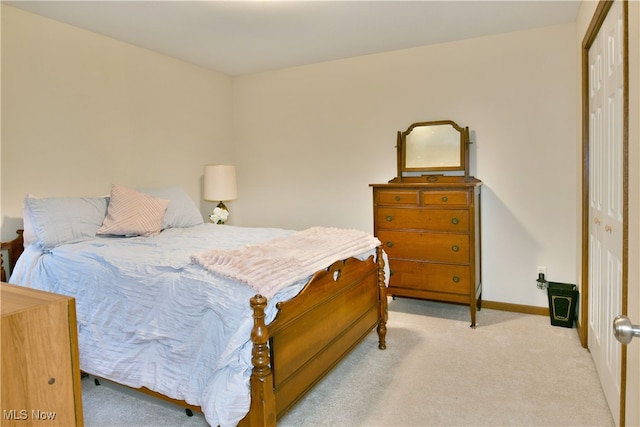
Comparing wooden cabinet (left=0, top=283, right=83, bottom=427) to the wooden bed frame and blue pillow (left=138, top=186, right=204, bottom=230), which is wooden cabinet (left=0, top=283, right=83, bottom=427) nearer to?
the wooden bed frame

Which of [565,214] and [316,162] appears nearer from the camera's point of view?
[565,214]

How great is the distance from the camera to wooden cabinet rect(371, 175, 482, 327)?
3.38 m

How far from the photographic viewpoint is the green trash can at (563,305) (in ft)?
11.0

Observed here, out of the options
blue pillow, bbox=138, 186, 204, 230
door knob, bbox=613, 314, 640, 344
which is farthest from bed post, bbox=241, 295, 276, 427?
blue pillow, bbox=138, 186, 204, 230

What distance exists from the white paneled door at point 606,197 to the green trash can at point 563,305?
1.69 ft

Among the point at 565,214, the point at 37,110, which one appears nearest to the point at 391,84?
the point at 565,214

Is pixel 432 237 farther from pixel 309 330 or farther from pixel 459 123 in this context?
pixel 309 330

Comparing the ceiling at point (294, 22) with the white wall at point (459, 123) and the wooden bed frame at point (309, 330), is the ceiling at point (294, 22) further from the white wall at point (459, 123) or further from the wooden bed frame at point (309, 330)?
the wooden bed frame at point (309, 330)

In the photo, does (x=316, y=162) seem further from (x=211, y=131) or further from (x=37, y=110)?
(x=37, y=110)

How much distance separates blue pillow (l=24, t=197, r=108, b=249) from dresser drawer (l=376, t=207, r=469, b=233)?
2168 millimetres

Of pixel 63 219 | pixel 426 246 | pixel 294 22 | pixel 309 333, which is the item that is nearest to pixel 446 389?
pixel 309 333

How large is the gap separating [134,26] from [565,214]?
3731 mm

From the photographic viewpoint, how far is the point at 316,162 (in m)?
4.60

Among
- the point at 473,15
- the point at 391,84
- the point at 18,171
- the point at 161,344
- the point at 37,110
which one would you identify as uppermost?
the point at 473,15
